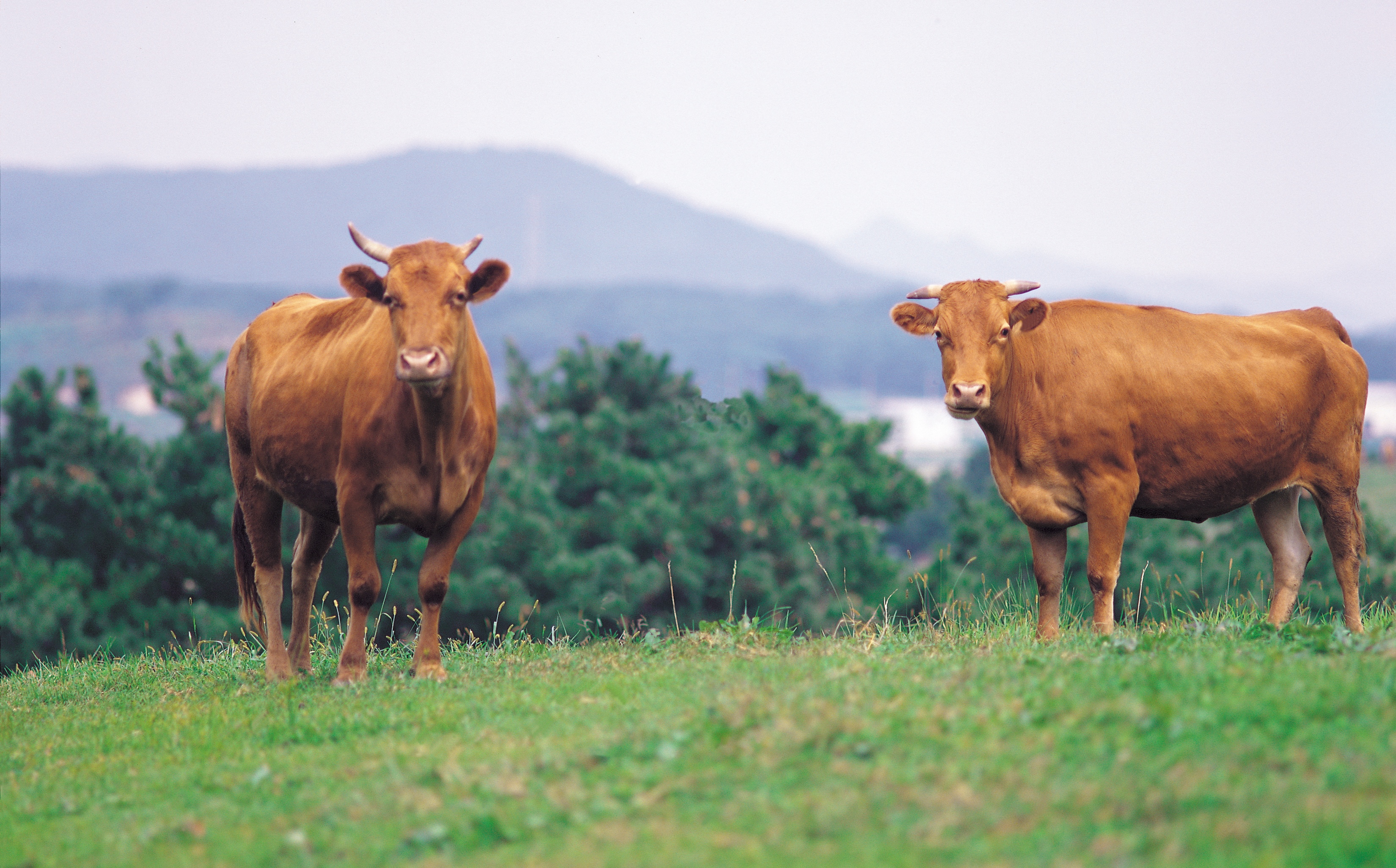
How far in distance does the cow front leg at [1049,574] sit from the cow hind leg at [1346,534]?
2.17 m

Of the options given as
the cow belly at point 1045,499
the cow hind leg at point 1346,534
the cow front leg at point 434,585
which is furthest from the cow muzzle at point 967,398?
the cow front leg at point 434,585

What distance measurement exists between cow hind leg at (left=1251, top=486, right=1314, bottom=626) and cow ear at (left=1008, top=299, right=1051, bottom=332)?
245 centimetres

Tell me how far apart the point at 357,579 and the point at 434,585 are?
52cm

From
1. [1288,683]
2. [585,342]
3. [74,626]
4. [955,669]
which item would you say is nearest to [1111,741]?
[1288,683]

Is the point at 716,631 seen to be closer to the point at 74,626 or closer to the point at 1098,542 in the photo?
the point at 1098,542

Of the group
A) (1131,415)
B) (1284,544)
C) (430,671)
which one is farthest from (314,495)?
(1284,544)

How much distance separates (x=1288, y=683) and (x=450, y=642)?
7155 mm

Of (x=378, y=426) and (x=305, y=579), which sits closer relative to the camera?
(x=378, y=426)

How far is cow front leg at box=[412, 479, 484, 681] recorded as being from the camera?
867cm

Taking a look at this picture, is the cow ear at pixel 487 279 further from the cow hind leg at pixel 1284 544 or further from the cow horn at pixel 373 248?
the cow hind leg at pixel 1284 544

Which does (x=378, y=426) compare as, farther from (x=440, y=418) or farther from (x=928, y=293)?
(x=928, y=293)

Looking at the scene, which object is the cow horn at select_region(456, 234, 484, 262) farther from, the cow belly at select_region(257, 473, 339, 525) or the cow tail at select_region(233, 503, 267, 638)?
the cow tail at select_region(233, 503, 267, 638)

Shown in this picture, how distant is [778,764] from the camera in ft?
17.1

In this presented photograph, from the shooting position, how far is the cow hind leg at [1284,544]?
1009 centimetres
